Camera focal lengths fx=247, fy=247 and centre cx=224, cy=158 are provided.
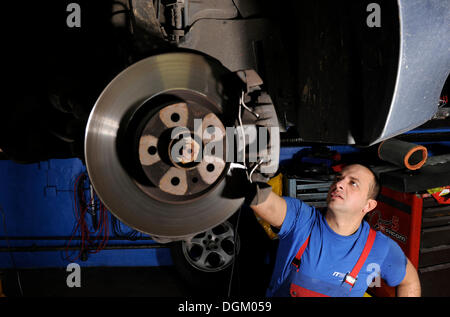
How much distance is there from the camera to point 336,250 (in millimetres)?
979

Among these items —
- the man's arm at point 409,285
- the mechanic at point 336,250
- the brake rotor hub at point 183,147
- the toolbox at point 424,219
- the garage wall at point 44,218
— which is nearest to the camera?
the brake rotor hub at point 183,147

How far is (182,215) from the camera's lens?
58 cm

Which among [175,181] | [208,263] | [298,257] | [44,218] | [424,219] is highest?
[175,181]

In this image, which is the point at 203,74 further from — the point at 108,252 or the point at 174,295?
the point at 108,252

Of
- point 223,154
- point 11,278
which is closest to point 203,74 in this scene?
point 223,154

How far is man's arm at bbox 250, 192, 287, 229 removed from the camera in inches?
32.6

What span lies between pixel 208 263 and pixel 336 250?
856 mm

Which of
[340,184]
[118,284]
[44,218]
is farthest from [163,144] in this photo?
[44,218]

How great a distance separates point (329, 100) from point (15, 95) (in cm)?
117

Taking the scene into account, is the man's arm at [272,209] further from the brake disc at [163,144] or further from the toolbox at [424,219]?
the toolbox at [424,219]

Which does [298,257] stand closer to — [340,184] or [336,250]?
[336,250]

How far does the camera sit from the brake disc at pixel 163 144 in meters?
0.53

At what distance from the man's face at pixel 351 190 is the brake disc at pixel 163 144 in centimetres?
60

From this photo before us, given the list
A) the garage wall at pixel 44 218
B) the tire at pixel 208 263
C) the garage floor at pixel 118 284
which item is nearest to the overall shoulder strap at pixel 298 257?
the tire at pixel 208 263
